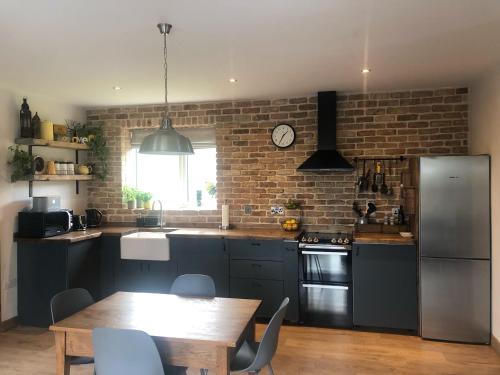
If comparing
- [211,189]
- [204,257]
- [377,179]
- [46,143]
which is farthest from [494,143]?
[46,143]

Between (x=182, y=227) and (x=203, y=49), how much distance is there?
2.59 m

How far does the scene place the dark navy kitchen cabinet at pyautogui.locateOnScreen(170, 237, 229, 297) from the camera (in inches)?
168

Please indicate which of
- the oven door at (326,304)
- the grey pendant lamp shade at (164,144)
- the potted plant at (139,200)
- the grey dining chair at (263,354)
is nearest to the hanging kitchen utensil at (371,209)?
the oven door at (326,304)

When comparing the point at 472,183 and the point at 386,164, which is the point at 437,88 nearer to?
the point at 386,164

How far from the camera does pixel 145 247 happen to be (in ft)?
14.5

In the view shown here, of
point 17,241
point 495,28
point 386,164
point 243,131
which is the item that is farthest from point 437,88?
point 17,241

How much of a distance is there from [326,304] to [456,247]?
1.33 metres

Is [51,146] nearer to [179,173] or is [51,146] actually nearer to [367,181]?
[179,173]

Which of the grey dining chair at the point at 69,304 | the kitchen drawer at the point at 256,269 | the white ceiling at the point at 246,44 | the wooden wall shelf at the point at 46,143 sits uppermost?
the white ceiling at the point at 246,44

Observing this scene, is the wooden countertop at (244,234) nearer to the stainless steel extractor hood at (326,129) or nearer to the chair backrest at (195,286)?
the stainless steel extractor hood at (326,129)

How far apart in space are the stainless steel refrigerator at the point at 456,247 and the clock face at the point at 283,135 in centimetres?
149

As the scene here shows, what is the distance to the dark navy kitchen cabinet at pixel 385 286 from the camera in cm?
380

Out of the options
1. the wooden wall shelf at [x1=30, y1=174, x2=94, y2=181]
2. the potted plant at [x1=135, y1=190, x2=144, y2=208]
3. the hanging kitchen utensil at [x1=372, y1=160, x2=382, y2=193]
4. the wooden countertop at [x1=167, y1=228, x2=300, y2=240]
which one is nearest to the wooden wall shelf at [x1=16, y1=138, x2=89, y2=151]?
the wooden wall shelf at [x1=30, y1=174, x2=94, y2=181]

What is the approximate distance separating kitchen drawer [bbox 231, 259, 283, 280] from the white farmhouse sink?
771 mm
